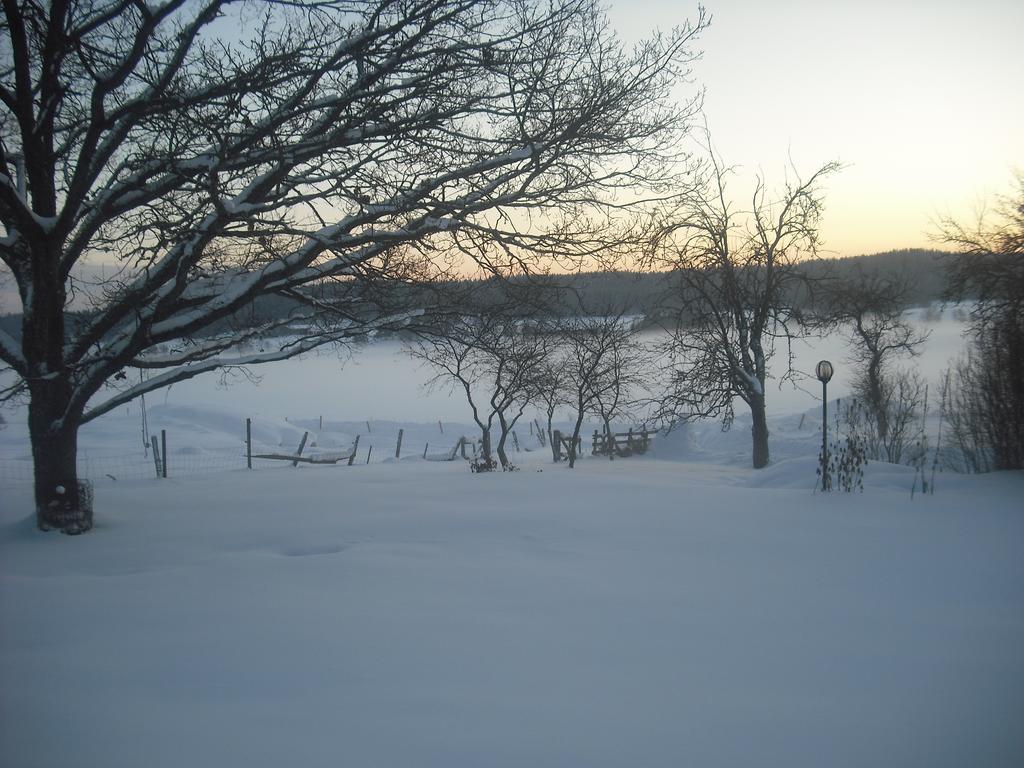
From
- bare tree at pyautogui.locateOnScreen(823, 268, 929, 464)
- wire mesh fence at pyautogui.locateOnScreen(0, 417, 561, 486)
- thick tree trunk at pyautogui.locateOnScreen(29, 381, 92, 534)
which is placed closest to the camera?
thick tree trunk at pyautogui.locateOnScreen(29, 381, 92, 534)

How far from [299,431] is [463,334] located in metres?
30.2

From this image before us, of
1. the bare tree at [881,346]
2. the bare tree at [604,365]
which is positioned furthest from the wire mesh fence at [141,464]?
the bare tree at [881,346]

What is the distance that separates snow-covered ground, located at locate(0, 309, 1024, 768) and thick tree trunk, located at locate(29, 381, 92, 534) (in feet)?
1.00

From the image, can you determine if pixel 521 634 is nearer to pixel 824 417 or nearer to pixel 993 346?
pixel 824 417

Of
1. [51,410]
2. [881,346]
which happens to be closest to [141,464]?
[51,410]

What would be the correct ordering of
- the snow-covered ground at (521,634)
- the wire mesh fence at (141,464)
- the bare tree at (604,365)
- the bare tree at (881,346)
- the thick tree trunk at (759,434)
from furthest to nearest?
the bare tree at (881,346) → the bare tree at (604,365) → the thick tree trunk at (759,434) → the wire mesh fence at (141,464) → the snow-covered ground at (521,634)

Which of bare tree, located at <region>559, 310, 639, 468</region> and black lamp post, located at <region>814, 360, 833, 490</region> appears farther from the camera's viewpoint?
bare tree, located at <region>559, 310, 639, 468</region>

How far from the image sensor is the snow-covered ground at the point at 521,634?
2.60 meters

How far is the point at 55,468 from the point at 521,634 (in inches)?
212

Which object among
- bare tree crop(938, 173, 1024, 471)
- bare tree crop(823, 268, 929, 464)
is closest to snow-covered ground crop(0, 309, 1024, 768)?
bare tree crop(938, 173, 1024, 471)

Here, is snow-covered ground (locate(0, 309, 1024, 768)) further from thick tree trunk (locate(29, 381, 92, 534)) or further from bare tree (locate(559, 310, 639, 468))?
bare tree (locate(559, 310, 639, 468))

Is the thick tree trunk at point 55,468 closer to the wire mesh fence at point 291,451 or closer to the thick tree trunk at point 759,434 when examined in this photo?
the wire mesh fence at point 291,451

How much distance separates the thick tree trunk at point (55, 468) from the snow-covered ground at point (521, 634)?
1.00 ft

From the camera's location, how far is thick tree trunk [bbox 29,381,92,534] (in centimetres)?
636
